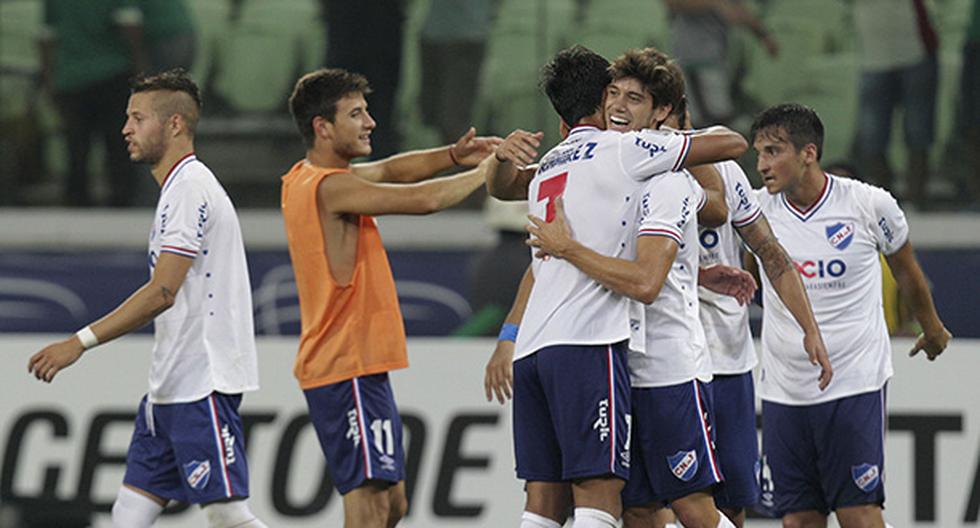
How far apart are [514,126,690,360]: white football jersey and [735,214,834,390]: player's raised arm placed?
805 millimetres

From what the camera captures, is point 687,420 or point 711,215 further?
point 711,215

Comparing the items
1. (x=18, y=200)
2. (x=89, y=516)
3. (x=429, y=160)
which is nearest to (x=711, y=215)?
(x=429, y=160)

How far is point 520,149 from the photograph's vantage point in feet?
19.2

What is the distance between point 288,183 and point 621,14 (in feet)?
15.5

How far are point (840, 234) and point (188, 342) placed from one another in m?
2.61

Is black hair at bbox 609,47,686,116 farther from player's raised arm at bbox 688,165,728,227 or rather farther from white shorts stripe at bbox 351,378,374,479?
white shorts stripe at bbox 351,378,374,479

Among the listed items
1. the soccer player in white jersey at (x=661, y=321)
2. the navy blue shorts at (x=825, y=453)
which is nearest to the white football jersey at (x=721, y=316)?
the navy blue shorts at (x=825, y=453)

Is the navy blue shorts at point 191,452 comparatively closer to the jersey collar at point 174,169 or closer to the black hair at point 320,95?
the jersey collar at point 174,169

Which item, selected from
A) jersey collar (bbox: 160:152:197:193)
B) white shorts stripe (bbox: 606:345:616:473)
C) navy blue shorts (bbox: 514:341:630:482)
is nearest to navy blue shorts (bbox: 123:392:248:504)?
jersey collar (bbox: 160:152:197:193)

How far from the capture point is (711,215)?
6371 mm

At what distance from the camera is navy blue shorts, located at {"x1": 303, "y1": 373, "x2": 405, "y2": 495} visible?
6594 mm

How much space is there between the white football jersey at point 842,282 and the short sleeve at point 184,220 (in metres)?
2.31

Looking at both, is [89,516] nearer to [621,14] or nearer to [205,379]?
[205,379]

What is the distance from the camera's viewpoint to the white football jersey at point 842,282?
6832mm
